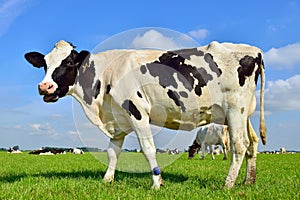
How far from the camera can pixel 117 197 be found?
523 cm

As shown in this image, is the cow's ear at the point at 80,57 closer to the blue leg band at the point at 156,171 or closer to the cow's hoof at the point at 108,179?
the cow's hoof at the point at 108,179

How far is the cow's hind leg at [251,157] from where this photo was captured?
290 inches

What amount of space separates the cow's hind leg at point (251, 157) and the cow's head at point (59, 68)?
3.76 m

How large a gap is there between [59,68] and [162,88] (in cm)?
207

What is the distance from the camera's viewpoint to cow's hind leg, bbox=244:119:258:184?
24.2ft

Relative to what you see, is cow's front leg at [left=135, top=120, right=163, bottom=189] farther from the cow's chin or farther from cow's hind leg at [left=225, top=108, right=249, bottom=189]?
the cow's chin

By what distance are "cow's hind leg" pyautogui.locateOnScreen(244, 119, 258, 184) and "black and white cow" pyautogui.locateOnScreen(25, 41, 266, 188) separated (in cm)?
2

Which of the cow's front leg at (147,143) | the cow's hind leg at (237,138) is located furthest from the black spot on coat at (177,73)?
the cow's front leg at (147,143)

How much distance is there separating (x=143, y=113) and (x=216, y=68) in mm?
1648

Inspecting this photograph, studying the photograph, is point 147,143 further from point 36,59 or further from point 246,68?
point 36,59

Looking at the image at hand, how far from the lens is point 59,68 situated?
7.28 m

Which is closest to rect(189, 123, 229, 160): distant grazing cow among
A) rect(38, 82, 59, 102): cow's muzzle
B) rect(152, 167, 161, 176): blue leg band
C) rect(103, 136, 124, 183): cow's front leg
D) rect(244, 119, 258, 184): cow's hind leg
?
rect(244, 119, 258, 184): cow's hind leg

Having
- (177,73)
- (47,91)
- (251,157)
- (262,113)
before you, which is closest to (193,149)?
(262,113)

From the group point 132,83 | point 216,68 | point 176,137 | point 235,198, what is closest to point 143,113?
point 132,83
